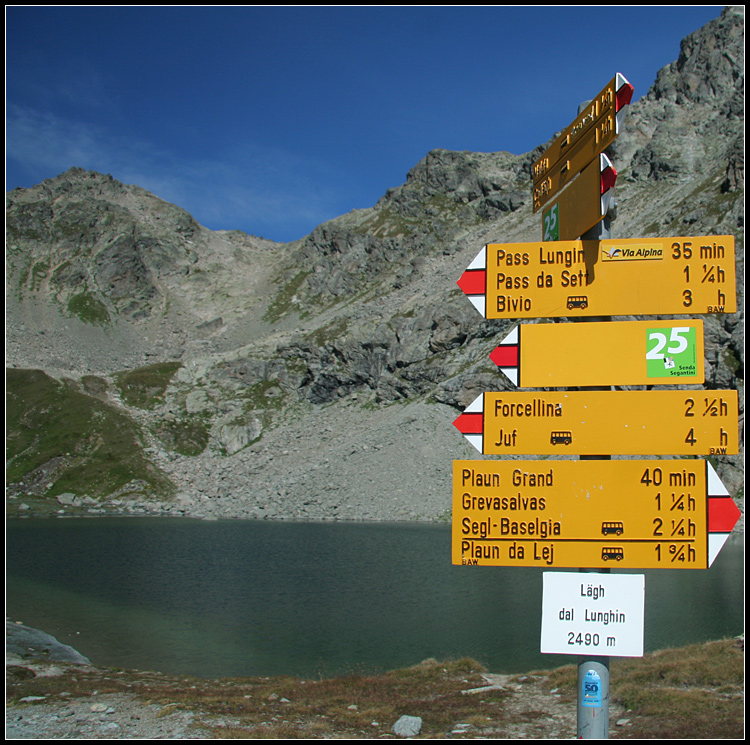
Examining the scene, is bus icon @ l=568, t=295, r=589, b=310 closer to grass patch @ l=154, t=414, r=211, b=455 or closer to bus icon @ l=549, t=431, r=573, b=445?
bus icon @ l=549, t=431, r=573, b=445

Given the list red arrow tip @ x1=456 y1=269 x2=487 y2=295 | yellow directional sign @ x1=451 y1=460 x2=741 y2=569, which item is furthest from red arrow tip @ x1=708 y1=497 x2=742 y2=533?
red arrow tip @ x1=456 y1=269 x2=487 y2=295

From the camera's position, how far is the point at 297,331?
395 feet

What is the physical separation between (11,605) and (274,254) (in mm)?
164769

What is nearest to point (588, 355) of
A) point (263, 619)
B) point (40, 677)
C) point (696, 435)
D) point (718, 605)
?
point (696, 435)

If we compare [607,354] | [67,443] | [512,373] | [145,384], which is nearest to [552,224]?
[607,354]

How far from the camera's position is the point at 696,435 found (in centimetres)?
442

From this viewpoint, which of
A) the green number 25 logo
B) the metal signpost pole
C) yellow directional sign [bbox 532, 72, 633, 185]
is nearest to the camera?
the metal signpost pole

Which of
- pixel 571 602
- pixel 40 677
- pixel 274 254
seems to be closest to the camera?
pixel 571 602

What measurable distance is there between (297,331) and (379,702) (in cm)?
10881

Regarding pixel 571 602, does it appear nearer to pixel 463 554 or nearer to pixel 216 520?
pixel 463 554

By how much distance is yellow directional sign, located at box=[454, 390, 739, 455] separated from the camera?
4402mm

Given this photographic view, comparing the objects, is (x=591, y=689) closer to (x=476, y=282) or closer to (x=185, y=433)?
(x=476, y=282)

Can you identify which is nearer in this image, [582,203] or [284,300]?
[582,203]

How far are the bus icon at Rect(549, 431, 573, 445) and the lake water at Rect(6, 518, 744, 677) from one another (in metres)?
18.6
